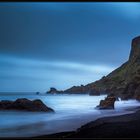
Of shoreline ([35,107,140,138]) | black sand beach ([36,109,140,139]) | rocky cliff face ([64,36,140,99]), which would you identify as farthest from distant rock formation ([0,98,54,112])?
rocky cliff face ([64,36,140,99])

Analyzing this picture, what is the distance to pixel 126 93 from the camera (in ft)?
143

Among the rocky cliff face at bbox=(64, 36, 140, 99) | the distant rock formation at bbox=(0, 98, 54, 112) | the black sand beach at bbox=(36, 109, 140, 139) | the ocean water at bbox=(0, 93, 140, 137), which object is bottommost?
the black sand beach at bbox=(36, 109, 140, 139)

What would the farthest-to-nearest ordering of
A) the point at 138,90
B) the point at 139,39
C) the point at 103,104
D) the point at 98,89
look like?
1. the point at 98,89
2. the point at 139,39
3. the point at 138,90
4. the point at 103,104

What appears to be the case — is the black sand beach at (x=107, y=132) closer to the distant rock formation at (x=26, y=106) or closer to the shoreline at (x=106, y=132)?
the shoreline at (x=106, y=132)

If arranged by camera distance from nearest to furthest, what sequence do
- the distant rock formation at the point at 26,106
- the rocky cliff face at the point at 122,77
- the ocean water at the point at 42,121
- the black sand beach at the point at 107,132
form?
the black sand beach at the point at 107,132
the ocean water at the point at 42,121
the distant rock formation at the point at 26,106
the rocky cliff face at the point at 122,77

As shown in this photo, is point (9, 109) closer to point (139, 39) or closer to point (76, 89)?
point (139, 39)

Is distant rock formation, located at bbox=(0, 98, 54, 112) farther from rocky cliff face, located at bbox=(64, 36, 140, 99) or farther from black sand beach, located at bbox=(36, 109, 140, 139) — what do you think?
rocky cliff face, located at bbox=(64, 36, 140, 99)

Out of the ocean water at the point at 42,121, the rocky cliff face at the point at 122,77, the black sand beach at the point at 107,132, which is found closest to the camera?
the black sand beach at the point at 107,132

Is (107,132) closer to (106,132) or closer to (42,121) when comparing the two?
(106,132)

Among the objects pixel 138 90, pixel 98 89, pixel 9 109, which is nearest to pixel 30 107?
pixel 9 109

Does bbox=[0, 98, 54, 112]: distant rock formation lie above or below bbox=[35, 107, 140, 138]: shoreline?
above

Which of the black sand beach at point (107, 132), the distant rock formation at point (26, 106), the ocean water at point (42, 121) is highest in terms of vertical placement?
the distant rock formation at point (26, 106)

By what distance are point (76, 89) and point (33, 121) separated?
69.8 metres

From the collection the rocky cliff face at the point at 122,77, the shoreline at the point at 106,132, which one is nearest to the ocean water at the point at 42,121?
the shoreline at the point at 106,132
